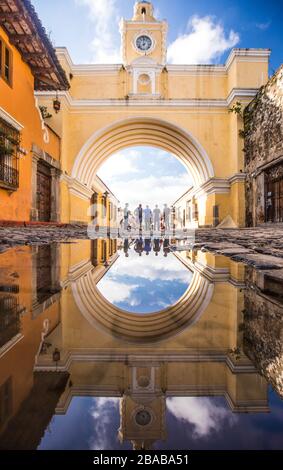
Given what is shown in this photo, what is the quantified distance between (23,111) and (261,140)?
8.55 metres

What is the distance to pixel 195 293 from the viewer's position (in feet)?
5.20

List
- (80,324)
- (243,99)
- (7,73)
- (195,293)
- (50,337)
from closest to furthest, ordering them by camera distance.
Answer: (50,337)
(80,324)
(195,293)
(7,73)
(243,99)

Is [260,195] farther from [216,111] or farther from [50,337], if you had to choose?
[50,337]

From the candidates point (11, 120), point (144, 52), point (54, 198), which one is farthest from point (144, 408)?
point (144, 52)

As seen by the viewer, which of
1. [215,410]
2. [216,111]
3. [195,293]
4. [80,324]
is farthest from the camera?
[216,111]

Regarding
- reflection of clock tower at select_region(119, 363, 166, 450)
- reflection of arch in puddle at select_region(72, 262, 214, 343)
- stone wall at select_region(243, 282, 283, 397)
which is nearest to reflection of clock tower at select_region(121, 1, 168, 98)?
reflection of arch in puddle at select_region(72, 262, 214, 343)

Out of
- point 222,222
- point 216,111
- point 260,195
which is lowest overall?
point 222,222

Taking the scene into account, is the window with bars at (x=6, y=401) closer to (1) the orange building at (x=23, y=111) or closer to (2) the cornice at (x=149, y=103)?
(1) the orange building at (x=23, y=111)

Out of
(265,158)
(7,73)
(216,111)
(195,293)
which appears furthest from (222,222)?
(195,293)

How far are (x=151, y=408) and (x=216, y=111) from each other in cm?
1499

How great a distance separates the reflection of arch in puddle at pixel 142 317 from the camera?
3.33 ft

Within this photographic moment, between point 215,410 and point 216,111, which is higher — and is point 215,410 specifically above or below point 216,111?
below
